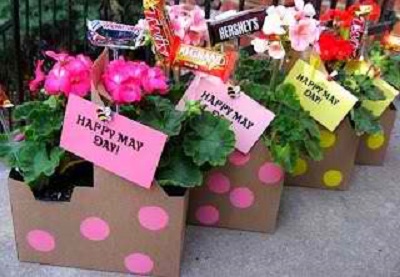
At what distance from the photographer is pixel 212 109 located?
1352 mm

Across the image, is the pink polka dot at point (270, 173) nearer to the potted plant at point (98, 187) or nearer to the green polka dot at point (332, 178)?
the potted plant at point (98, 187)

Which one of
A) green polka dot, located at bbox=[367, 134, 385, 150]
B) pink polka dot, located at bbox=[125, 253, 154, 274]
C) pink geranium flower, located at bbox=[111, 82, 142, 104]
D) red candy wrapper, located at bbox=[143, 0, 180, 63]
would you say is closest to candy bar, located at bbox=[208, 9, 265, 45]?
red candy wrapper, located at bbox=[143, 0, 180, 63]

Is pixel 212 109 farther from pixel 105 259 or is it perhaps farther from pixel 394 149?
pixel 394 149

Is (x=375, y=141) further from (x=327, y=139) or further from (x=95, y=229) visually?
(x=95, y=229)

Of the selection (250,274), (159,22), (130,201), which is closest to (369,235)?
(250,274)

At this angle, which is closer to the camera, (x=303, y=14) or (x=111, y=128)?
(x=111, y=128)

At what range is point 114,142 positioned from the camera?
3.85ft

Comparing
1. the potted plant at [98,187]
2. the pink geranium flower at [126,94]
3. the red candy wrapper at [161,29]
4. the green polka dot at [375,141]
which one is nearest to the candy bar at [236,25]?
the red candy wrapper at [161,29]

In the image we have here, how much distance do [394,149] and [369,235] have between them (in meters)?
0.57

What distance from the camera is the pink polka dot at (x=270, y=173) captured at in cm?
139

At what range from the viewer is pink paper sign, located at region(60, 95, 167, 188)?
1.16m

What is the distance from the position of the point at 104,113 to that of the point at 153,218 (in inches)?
10.0

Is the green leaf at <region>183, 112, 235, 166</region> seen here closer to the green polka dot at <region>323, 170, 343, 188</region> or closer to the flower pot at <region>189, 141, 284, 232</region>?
the flower pot at <region>189, 141, 284, 232</region>

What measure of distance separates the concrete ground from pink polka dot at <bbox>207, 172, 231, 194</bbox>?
121mm
